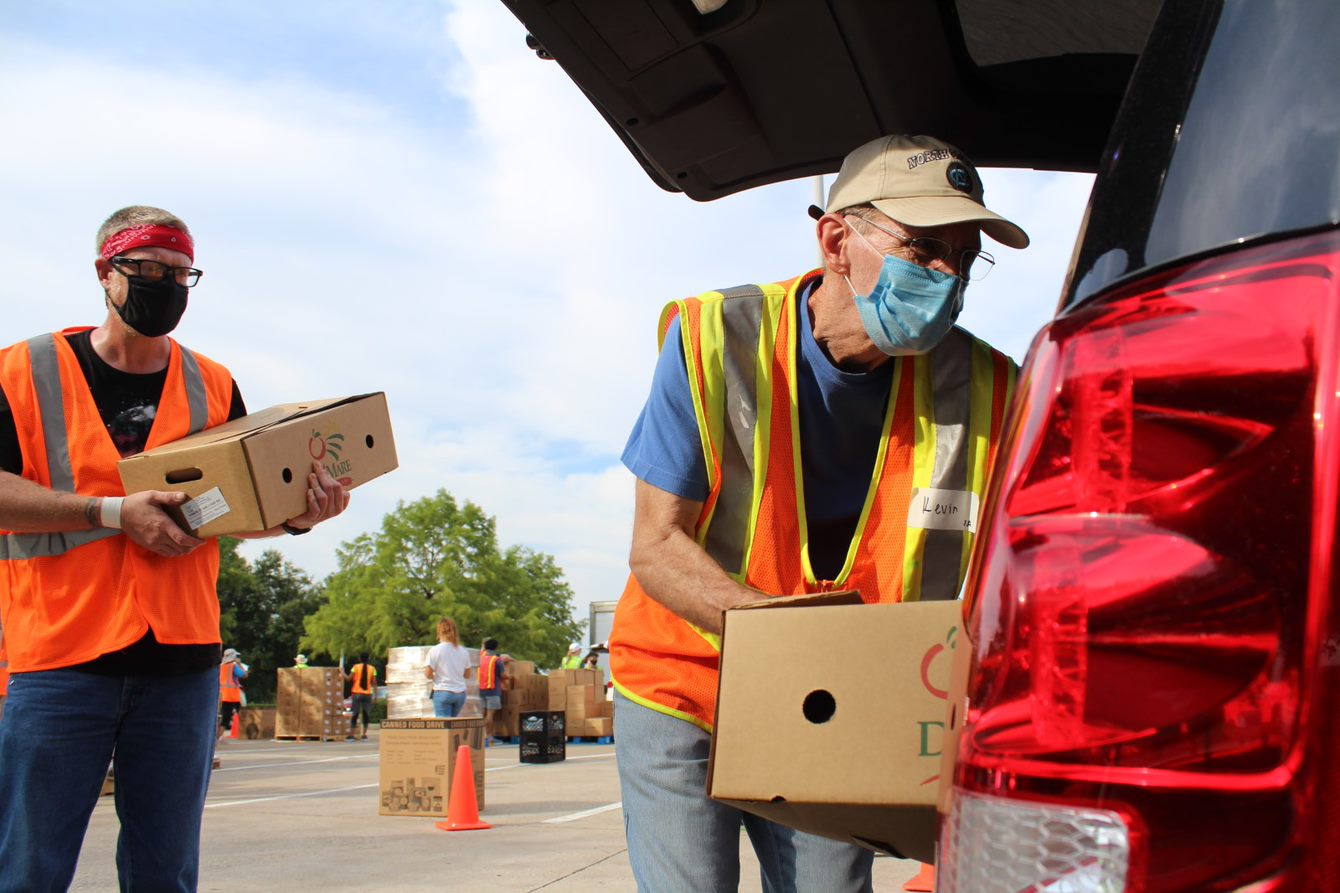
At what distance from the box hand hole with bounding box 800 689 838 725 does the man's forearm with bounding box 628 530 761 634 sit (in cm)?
49

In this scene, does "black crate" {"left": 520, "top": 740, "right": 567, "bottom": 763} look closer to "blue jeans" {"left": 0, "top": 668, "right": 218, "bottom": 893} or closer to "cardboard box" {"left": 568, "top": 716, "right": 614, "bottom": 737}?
"cardboard box" {"left": 568, "top": 716, "right": 614, "bottom": 737}

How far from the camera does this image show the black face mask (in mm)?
3064

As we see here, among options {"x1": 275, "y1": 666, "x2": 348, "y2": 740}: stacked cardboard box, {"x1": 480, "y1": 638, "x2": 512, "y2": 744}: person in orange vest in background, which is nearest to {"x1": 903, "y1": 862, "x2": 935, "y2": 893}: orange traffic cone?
{"x1": 480, "y1": 638, "x2": 512, "y2": 744}: person in orange vest in background

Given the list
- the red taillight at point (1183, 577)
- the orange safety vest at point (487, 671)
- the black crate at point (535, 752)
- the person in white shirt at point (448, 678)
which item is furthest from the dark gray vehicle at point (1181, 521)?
the orange safety vest at point (487, 671)

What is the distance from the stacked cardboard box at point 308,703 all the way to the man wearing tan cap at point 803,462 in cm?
1959

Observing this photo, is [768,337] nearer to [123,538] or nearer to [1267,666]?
[123,538]

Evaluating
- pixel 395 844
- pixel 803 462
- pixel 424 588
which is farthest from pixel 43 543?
pixel 424 588

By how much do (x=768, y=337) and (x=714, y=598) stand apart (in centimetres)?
59

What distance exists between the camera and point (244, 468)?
2906mm

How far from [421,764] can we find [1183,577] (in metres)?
8.11

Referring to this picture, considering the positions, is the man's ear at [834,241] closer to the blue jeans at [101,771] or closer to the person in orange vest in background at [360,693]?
the blue jeans at [101,771]

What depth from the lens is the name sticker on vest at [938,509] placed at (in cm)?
237

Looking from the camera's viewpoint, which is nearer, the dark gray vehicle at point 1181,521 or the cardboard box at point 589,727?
the dark gray vehicle at point 1181,521

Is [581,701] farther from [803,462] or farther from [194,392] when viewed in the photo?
[803,462]
